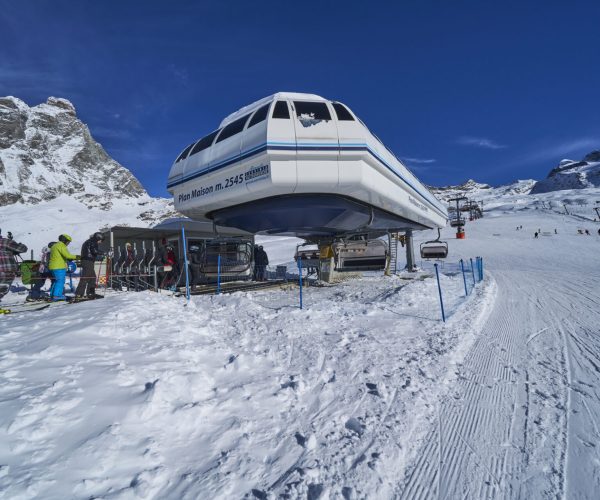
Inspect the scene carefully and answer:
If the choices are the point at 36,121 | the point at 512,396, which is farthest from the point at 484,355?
the point at 36,121

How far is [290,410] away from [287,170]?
4.08 meters

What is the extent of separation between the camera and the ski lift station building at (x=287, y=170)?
552cm

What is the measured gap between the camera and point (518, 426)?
89.7 inches

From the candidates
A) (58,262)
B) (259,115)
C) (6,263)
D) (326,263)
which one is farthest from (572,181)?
(6,263)

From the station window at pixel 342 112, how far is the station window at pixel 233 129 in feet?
5.89

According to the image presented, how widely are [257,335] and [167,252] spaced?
259 inches

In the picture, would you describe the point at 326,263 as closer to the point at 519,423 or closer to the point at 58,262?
the point at 58,262

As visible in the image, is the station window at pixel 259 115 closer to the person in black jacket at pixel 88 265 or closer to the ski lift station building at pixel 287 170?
the ski lift station building at pixel 287 170

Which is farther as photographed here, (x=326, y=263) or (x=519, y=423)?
(x=326, y=263)

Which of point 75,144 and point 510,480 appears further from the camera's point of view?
point 75,144

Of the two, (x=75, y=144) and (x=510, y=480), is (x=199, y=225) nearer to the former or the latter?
(x=510, y=480)

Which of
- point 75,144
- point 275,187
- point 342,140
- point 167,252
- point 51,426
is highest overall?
point 75,144

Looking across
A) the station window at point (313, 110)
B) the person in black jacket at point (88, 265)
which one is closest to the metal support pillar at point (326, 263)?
the station window at point (313, 110)

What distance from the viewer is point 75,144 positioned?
5669 inches
